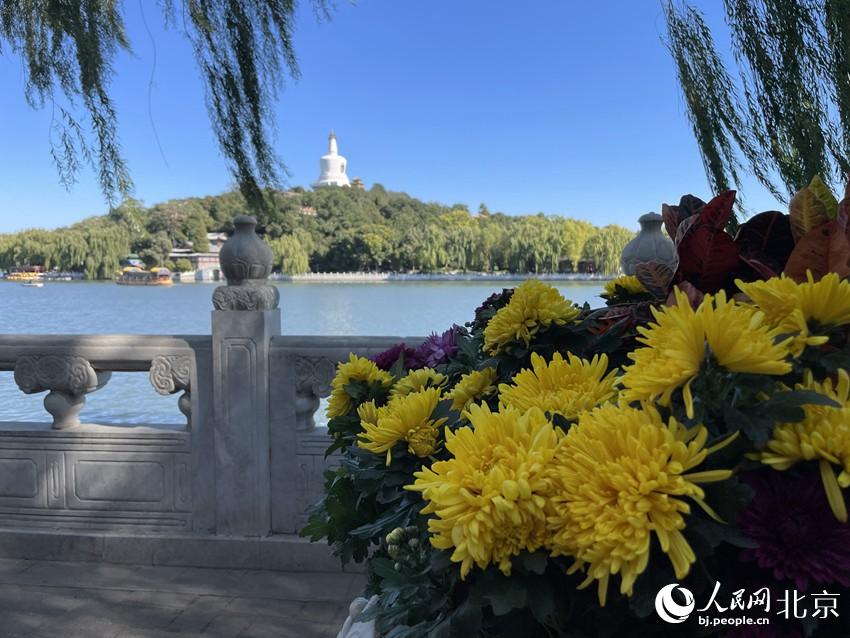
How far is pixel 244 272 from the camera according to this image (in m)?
2.79

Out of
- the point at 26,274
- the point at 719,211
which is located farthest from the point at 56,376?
the point at 26,274

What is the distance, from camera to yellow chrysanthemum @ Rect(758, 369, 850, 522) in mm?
481

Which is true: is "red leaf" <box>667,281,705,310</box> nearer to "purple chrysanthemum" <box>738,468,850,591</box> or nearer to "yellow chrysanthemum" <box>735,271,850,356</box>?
"yellow chrysanthemum" <box>735,271,850,356</box>

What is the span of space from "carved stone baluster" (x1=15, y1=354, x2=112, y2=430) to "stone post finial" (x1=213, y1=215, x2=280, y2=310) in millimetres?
633

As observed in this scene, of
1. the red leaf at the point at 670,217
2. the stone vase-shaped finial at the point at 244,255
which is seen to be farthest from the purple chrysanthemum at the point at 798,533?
the stone vase-shaped finial at the point at 244,255

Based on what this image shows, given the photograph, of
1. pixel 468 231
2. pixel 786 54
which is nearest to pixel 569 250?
pixel 468 231

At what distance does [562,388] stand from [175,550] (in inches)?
101

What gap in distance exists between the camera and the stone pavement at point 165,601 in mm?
2289

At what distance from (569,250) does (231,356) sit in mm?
21629

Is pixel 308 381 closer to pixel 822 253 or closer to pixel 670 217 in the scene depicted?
pixel 670 217

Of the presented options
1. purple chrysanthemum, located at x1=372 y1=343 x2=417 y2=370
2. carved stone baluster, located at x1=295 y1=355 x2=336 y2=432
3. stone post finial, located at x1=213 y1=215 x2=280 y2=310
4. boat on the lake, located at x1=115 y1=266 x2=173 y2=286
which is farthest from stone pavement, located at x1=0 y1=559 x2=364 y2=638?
boat on the lake, located at x1=115 y1=266 x2=173 y2=286

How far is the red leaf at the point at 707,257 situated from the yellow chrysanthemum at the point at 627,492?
0.37 metres

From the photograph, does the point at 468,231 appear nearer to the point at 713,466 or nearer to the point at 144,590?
the point at 144,590

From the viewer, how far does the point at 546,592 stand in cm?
53
